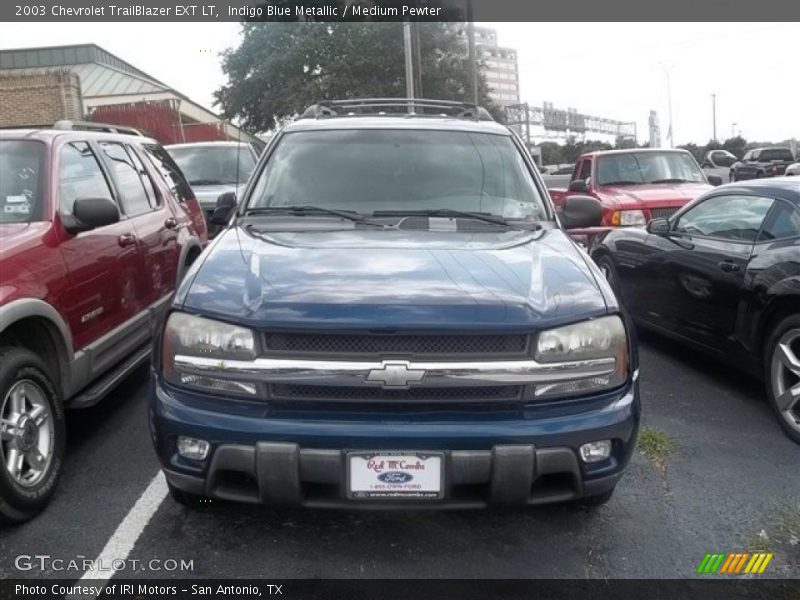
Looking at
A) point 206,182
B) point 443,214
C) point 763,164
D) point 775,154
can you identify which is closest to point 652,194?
point 206,182

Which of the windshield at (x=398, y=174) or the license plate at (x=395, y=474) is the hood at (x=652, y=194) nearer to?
the windshield at (x=398, y=174)

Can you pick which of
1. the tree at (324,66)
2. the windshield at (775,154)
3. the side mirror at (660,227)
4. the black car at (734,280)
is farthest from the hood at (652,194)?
the tree at (324,66)

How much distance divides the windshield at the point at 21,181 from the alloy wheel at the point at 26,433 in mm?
971

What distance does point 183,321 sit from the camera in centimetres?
299

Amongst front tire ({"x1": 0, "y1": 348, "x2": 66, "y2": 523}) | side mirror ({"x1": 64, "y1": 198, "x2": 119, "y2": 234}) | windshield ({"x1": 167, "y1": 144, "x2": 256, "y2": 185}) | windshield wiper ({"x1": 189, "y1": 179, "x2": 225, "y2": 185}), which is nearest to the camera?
front tire ({"x1": 0, "y1": 348, "x2": 66, "y2": 523})

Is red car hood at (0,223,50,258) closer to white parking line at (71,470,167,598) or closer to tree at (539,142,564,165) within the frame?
white parking line at (71,470,167,598)

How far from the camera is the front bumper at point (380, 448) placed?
9.11 feet

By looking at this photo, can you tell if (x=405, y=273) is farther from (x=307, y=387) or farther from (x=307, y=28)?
(x=307, y=28)

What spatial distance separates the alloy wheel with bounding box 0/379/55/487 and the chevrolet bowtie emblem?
167 cm

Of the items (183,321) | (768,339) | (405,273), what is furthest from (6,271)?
(768,339)

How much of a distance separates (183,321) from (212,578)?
1.02 metres

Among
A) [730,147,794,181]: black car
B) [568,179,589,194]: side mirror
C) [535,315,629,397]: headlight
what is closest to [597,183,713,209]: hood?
[568,179,589,194]: side mirror

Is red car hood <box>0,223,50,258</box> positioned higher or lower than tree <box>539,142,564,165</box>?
higher
